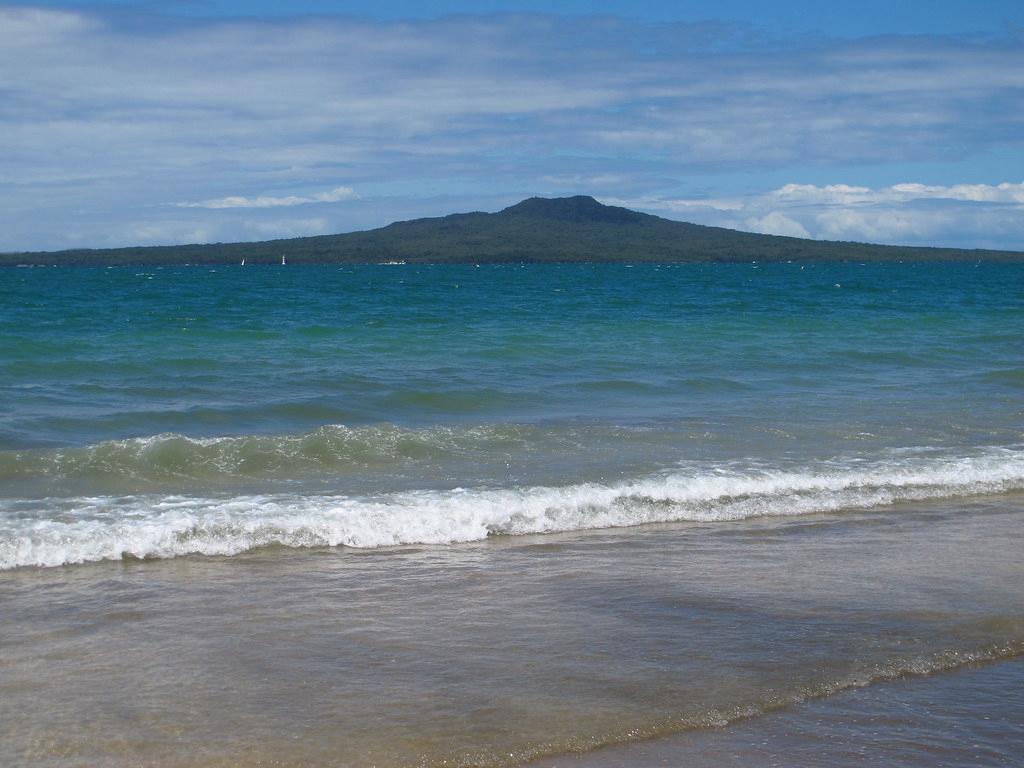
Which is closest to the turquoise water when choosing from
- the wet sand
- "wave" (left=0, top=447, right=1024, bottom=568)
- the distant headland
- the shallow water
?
"wave" (left=0, top=447, right=1024, bottom=568)

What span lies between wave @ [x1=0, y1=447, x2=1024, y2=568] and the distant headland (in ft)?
443

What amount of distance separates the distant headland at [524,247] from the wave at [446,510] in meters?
135

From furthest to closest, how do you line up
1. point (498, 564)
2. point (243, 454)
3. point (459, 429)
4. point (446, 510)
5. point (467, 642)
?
point (459, 429)
point (243, 454)
point (446, 510)
point (498, 564)
point (467, 642)

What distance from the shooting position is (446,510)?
953 cm

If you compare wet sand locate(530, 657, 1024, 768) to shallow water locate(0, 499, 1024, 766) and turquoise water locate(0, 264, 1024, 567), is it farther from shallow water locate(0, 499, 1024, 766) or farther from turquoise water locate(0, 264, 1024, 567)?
turquoise water locate(0, 264, 1024, 567)

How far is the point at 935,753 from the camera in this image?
482 cm

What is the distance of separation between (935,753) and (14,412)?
12771 millimetres

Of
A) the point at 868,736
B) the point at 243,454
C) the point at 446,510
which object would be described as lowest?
the point at 868,736

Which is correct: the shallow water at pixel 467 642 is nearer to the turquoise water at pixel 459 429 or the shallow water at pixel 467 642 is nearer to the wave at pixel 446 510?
the wave at pixel 446 510

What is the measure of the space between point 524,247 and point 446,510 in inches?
5819

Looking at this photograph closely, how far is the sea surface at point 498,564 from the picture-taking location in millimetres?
5191

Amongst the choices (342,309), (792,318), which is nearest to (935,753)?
(792,318)

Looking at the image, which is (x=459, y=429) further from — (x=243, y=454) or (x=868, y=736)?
(x=868, y=736)

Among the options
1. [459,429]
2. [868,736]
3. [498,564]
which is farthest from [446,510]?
[868,736]
